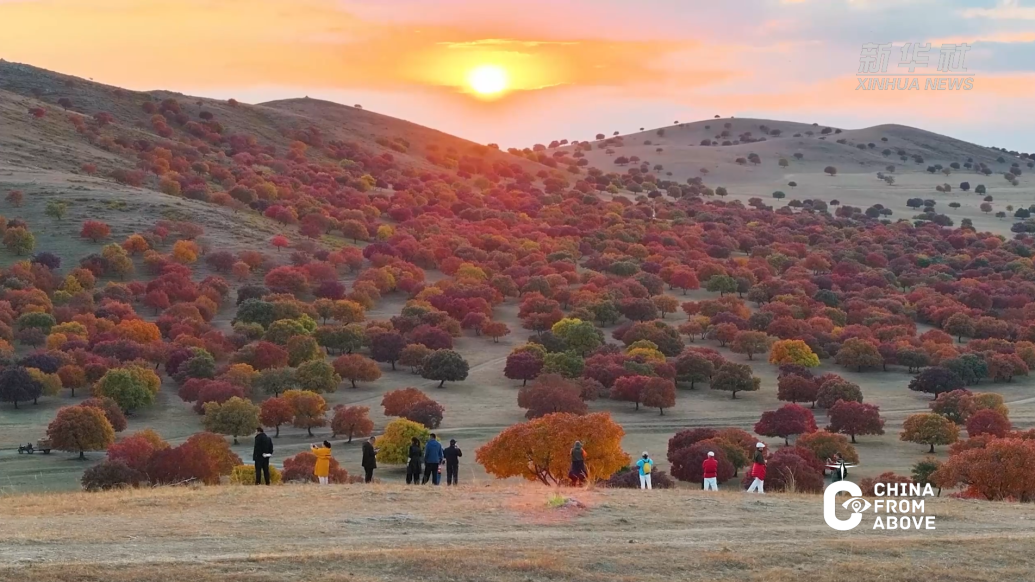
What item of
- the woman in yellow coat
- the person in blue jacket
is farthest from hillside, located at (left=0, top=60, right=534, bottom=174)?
the person in blue jacket

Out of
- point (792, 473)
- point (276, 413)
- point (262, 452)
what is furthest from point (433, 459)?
point (276, 413)

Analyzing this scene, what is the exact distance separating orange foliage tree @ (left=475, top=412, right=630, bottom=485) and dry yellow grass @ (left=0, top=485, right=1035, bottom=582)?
13.2 meters

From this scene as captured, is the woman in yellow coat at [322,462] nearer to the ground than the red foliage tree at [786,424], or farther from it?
farther from it

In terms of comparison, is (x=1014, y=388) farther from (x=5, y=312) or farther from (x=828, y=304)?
(x=5, y=312)

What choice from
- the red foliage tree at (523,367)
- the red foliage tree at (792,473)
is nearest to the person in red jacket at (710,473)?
the red foliage tree at (792,473)

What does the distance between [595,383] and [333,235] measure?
2008 inches

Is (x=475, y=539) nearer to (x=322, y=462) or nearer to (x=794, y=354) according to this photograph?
(x=322, y=462)

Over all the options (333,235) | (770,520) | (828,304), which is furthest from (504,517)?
(333,235)

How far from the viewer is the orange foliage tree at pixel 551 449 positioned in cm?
3762

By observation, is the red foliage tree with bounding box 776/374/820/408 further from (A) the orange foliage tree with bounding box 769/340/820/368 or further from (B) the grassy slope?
(A) the orange foliage tree with bounding box 769/340/820/368

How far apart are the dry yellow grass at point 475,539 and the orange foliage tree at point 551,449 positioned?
43.3 feet

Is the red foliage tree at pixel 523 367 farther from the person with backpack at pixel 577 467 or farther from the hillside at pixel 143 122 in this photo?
the hillside at pixel 143 122

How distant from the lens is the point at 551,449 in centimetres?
3766

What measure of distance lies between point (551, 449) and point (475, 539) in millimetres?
18970
